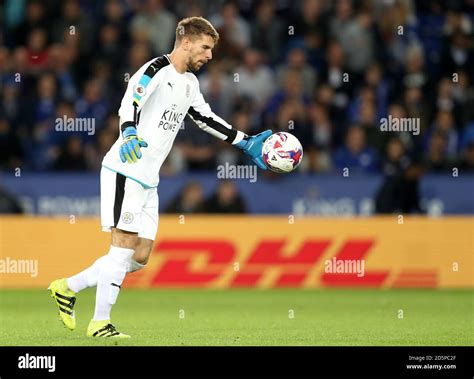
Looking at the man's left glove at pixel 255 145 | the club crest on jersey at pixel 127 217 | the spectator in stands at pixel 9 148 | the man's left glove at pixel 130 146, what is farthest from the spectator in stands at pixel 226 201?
the man's left glove at pixel 130 146

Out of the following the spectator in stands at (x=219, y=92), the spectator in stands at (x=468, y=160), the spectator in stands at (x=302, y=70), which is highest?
the spectator in stands at (x=302, y=70)

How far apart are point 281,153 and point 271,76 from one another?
346 inches

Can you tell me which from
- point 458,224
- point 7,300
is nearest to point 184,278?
point 7,300

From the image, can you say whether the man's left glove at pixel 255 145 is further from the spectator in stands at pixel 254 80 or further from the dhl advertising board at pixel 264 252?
the spectator in stands at pixel 254 80

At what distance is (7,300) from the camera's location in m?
14.7

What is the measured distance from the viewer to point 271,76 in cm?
1956

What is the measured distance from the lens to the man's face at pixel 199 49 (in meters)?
10.4

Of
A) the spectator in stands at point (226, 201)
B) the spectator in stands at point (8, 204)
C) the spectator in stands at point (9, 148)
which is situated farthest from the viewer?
the spectator in stands at point (9, 148)

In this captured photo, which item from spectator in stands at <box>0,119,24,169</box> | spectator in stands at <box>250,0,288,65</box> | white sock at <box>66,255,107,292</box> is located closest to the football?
white sock at <box>66,255,107,292</box>

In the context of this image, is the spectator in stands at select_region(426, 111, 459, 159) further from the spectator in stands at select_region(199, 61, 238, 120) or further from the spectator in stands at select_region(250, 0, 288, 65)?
the spectator in stands at select_region(199, 61, 238, 120)

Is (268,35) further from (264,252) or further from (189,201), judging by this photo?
(264,252)

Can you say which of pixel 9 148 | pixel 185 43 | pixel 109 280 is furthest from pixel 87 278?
pixel 9 148

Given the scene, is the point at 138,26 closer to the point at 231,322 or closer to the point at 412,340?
the point at 231,322

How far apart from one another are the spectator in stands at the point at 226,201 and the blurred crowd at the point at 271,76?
95 centimetres
